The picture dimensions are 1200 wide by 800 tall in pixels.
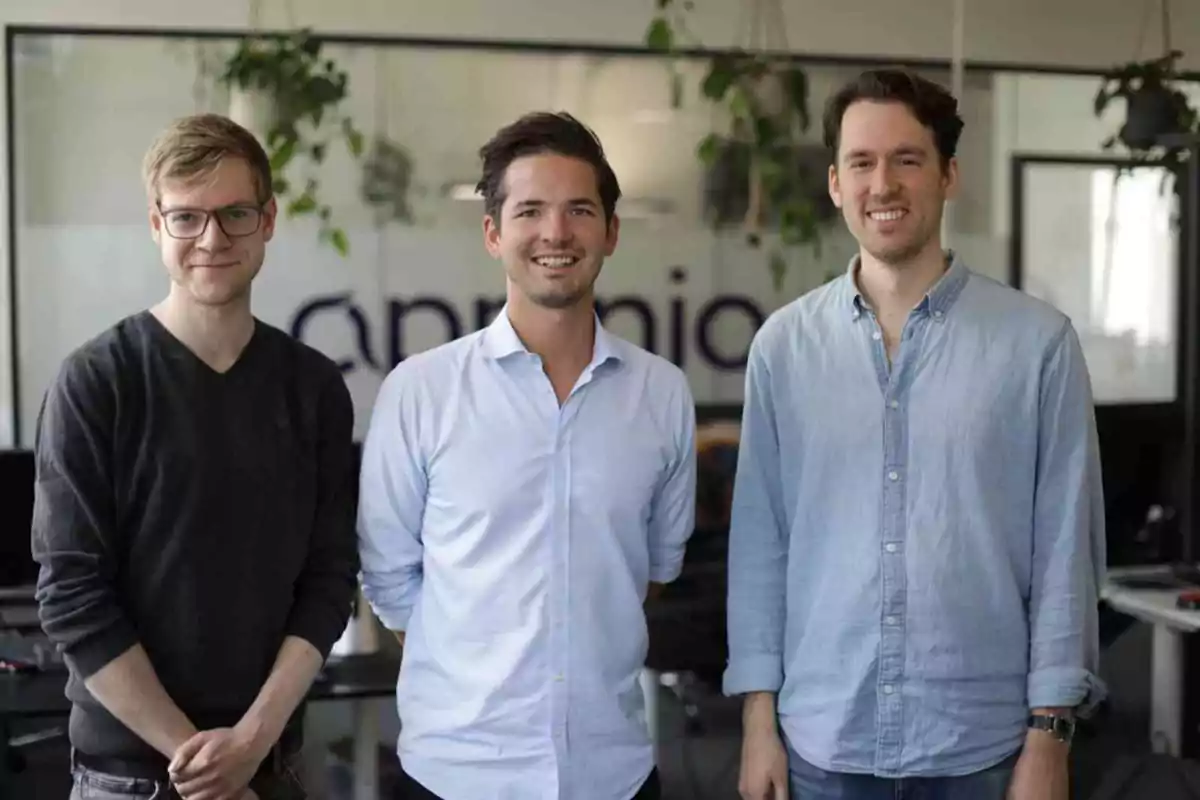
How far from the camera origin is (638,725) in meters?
1.73

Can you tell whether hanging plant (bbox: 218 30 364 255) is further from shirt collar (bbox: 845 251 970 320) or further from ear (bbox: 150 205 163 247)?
shirt collar (bbox: 845 251 970 320)

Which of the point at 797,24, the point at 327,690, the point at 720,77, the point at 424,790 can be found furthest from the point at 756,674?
the point at 797,24

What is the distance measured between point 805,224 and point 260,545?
243cm

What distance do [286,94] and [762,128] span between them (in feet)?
4.41

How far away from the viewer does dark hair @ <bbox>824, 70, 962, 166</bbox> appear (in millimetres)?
1689

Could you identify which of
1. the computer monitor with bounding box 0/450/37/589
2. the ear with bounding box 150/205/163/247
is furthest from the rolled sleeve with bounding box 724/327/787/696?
the computer monitor with bounding box 0/450/37/589

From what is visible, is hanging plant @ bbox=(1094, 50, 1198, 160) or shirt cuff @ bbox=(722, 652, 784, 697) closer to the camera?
shirt cuff @ bbox=(722, 652, 784, 697)

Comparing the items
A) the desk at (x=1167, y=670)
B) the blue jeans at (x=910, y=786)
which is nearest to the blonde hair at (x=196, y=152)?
the blue jeans at (x=910, y=786)

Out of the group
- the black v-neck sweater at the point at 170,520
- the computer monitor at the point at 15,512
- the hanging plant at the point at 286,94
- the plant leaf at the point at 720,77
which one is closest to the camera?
the black v-neck sweater at the point at 170,520

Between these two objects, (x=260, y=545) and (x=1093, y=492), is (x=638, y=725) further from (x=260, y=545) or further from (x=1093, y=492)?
(x=1093, y=492)

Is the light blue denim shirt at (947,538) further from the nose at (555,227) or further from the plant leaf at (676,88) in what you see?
the plant leaf at (676,88)

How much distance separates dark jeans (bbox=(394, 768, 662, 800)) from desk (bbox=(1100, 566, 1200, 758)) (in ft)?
6.74

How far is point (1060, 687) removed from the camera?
1598 millimetres

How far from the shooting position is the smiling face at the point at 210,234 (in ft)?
5.30
